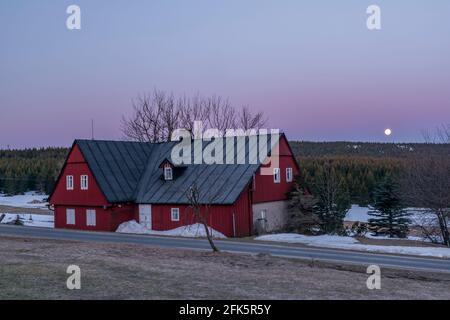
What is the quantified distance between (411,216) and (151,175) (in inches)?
997

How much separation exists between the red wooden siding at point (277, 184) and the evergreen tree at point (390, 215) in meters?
7.95

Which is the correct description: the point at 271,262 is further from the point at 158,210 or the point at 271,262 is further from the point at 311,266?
the point at 158,210

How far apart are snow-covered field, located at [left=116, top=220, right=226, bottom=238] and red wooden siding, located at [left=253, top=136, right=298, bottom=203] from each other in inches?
176

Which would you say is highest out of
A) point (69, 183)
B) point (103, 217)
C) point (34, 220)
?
point (69, 183)

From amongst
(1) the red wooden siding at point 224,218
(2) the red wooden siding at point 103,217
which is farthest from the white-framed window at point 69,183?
(1) the red wooden siding at point 224,218

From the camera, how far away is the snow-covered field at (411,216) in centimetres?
4156

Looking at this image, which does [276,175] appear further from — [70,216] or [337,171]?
[337,171]

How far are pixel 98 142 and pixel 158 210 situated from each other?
8.59m

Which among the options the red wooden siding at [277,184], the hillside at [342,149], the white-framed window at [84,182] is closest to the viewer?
the red wooden siding at [277,184]

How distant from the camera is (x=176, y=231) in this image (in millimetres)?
39094

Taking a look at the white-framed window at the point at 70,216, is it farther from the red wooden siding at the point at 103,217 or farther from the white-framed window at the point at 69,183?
the white-framed window at the point at 69,183

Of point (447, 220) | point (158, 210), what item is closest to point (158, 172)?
point (158, 210)

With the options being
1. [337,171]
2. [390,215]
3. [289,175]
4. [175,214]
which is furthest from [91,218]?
[337,171]
